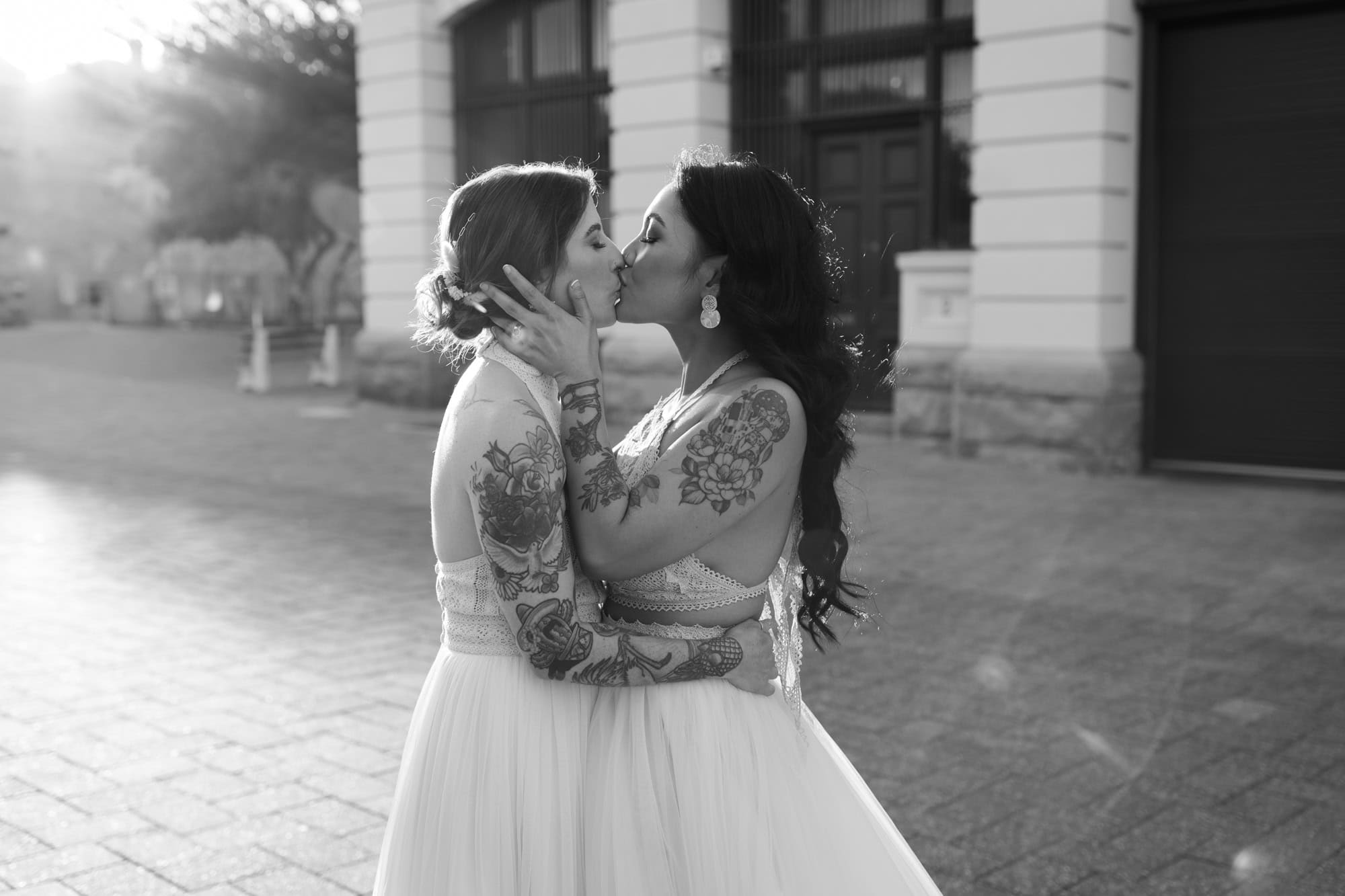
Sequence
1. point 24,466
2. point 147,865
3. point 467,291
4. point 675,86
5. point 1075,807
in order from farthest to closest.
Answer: point 675,86 < point 24,466 < point 1075,807 < point 147,865 < point 467,291

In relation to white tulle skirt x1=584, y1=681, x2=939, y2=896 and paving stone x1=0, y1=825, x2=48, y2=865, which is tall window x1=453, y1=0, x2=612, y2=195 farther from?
white tulle skirt x1=584, y1=681, x2=939, y2=896

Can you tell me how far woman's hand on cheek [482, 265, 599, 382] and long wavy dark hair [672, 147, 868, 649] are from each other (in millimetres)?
279

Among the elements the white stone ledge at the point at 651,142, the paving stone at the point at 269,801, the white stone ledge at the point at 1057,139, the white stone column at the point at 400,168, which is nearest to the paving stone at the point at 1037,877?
the paving stone at the point at 269,801

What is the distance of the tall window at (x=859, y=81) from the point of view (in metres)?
12.5

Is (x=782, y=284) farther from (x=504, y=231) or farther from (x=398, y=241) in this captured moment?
(x=398, y=241)

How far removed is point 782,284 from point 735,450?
0.98 ft

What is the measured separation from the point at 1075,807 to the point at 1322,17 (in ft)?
26.6

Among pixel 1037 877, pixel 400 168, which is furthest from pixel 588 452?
pixel 400 168

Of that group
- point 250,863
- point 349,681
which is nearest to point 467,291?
point 250,863

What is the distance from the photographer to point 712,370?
257 cm

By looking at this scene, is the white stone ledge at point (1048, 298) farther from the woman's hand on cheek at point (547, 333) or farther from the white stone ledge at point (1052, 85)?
the woman's hand on cheek at point (547, 333)

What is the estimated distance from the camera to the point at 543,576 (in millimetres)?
Answer: 2223

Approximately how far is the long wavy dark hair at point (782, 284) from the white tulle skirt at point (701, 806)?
16.5 inches

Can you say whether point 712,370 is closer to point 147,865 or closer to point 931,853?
point 931,853
